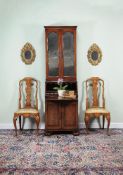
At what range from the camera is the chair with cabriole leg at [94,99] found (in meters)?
5.19

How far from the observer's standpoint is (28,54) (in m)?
5.59

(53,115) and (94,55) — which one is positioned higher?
(94,55)

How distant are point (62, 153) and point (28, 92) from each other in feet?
5.83

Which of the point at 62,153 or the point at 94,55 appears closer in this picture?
the point at 62,153

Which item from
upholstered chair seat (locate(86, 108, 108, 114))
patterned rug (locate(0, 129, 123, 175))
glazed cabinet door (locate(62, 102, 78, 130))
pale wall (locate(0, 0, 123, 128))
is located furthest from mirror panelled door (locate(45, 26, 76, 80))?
patterned rug (locate(0, 129, 123, 175))

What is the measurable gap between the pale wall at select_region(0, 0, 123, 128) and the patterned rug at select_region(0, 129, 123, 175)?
3.46ft

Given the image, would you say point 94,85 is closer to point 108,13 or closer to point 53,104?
point 53,104

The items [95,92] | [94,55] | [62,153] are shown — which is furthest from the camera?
[94,55]

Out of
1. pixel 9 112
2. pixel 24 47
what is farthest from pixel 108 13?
pixel 9 112

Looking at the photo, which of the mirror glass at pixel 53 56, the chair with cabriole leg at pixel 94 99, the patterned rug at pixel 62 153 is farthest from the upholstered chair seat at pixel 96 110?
the mirror glass at pixel 53 56

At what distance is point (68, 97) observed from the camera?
5113mm

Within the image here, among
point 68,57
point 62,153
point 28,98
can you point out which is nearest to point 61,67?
point 68,57

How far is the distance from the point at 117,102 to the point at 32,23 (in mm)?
2314

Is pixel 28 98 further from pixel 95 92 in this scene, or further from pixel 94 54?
pixel 94 54
